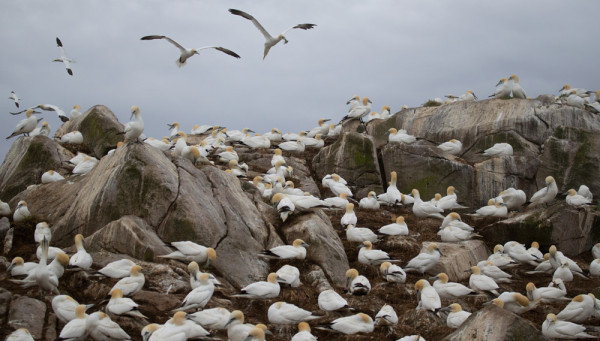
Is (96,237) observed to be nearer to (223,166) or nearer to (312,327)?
(312,327)

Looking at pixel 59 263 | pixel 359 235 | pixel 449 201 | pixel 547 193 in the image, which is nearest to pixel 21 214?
pixel 59 263

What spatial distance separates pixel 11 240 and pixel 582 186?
16317 mm

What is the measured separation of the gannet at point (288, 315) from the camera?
42.6 feet

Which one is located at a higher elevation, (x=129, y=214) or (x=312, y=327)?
(x=129, y=214)

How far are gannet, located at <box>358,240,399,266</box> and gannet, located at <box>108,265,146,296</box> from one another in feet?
19.0

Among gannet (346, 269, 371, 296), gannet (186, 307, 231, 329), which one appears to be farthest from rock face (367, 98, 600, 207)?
gannet (186, 307, 231, 329)

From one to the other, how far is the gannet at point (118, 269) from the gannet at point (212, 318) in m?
2.08

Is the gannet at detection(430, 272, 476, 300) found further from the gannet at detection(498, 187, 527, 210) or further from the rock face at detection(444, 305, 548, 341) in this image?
the gannet at detection(498, 187, 527, 210)

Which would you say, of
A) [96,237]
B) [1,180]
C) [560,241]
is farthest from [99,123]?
[560,241]

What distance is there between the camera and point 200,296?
1251 cm

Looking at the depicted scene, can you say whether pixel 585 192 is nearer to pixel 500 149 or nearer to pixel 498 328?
pixel 500 149

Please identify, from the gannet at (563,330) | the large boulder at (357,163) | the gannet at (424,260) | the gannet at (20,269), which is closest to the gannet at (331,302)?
the gannet at (424,260)

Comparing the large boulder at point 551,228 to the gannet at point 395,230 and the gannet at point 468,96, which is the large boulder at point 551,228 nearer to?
the gannet at point 395,230

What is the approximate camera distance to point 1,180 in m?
21.9
